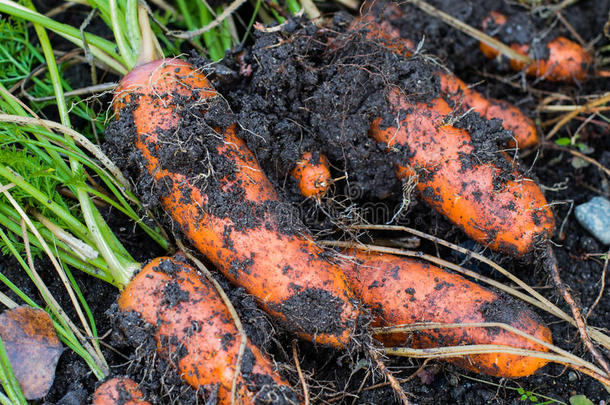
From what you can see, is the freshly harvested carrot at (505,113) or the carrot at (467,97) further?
the freshly harvested carrot at (505,113)

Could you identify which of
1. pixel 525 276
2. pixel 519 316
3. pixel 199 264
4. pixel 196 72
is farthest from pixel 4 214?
pixel 525 276

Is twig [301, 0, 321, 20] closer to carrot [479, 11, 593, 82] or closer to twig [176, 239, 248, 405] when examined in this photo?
carrot [479, 11, 593, 82]

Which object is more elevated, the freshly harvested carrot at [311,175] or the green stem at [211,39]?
the green stem at [211,39]

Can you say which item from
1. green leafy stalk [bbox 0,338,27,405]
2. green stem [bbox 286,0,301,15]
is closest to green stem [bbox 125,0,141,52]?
green stem [bbox 286,0,301,15]

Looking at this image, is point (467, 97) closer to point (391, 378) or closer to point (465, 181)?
point (465, 181)

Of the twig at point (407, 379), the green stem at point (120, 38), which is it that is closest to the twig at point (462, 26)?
the green stem at point (120, 38)

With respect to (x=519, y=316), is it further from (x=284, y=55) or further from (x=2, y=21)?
(x=2, y=21)

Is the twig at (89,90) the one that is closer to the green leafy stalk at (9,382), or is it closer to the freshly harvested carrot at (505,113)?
the green leafy stalk at (9,382)
